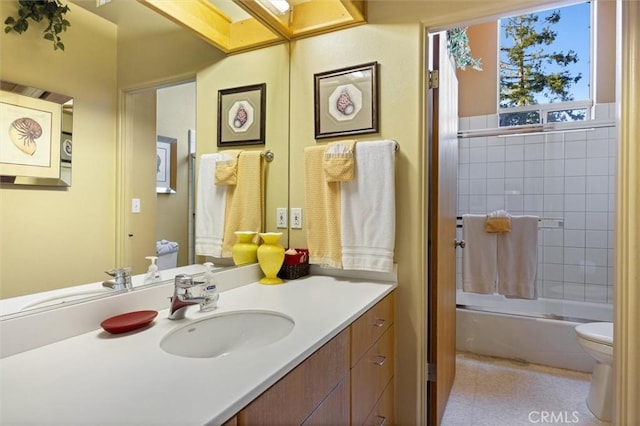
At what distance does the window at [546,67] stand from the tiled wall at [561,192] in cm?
19

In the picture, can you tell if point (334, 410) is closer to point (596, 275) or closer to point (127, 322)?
point (127, 322)

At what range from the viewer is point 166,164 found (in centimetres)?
122

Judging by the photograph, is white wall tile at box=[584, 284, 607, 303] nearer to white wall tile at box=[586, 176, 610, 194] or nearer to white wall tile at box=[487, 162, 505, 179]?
white wall tile at box=[586, 176, 610, 194]

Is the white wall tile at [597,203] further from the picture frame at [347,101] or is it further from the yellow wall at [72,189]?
the yellow wall at [72,189]

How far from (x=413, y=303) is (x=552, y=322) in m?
1.49

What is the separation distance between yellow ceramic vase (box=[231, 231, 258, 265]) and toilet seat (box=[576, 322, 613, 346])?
1856 millimetres

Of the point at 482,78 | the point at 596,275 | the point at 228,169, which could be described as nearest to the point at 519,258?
the point at 596,275

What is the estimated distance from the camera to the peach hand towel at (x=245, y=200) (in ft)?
5.17

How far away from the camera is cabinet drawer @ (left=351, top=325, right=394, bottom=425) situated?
3.64ft

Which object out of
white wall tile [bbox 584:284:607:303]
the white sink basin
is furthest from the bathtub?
the white sink basin

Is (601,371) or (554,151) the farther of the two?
(554,151)

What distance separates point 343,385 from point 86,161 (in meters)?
0.99

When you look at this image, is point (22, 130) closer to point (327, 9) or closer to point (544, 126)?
point (327, 9)

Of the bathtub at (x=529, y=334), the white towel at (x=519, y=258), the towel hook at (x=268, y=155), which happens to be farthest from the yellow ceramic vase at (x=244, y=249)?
the white towel at (x=519, y=258)
